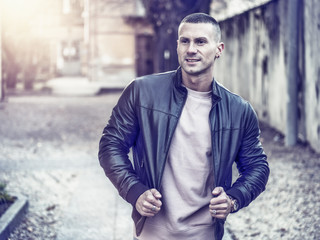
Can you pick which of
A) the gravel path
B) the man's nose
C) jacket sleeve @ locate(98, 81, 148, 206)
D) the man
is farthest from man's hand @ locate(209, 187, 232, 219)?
the gravel path

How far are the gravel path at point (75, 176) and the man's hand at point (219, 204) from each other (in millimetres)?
2543

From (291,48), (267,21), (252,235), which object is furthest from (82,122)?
(252,235)

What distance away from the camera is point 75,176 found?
7.59 meters

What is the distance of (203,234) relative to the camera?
277 cm

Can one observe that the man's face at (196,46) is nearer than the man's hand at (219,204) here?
No

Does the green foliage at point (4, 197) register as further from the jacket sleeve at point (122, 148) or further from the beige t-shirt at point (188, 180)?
the beige t-shirt at point (188, 180)

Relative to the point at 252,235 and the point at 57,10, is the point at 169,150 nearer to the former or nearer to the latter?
the point at 252,235

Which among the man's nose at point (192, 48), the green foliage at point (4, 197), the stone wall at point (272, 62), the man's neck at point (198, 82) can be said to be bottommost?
the green foliage at point (4, 197)

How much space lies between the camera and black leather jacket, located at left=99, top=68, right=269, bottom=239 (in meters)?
2.66

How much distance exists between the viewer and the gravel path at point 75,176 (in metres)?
5.28

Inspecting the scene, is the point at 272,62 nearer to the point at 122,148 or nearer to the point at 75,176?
the point at 75,176

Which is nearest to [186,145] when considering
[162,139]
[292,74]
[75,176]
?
[162,139]

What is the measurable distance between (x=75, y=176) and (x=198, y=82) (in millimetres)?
5079

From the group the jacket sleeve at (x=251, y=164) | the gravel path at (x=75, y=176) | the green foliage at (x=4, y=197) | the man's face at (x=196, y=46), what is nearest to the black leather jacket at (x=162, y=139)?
the jacket sleeve at (x=251, y=164)
